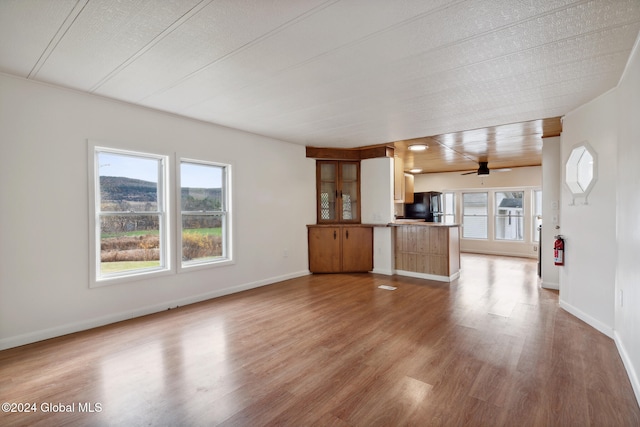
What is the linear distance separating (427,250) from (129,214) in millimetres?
4637

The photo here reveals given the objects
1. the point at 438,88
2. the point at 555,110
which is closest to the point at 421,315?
the point at 438,88

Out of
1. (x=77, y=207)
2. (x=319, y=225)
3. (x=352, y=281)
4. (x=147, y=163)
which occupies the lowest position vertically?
(x=352, y=281)

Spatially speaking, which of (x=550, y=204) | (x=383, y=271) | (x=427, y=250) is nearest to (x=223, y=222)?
(x=383, y=271)

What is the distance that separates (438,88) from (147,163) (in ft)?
11.3

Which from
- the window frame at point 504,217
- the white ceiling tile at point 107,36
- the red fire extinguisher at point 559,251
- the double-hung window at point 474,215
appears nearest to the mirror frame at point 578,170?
the red fire extinguisher at point 559,251

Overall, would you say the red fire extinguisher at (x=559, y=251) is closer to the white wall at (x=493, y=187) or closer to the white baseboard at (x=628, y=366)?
the white baseboard at (x=628, y=366)

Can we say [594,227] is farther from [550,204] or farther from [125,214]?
[125,214]

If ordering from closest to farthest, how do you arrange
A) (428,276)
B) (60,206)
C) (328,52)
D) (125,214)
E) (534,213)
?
(328,52) → (60,206) → (125,214) → (428,276) → (534,213)

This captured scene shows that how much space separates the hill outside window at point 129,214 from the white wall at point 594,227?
16.0ft

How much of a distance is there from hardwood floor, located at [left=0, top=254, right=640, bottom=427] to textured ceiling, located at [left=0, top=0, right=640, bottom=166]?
2.42 m

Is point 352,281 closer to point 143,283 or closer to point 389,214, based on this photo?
point 389,214

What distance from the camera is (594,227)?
3.13 meters

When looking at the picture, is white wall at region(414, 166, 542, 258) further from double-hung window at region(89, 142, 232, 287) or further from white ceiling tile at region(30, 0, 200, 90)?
white ceiling tile at region(30, 0, 200, 90)

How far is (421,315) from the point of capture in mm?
3502
